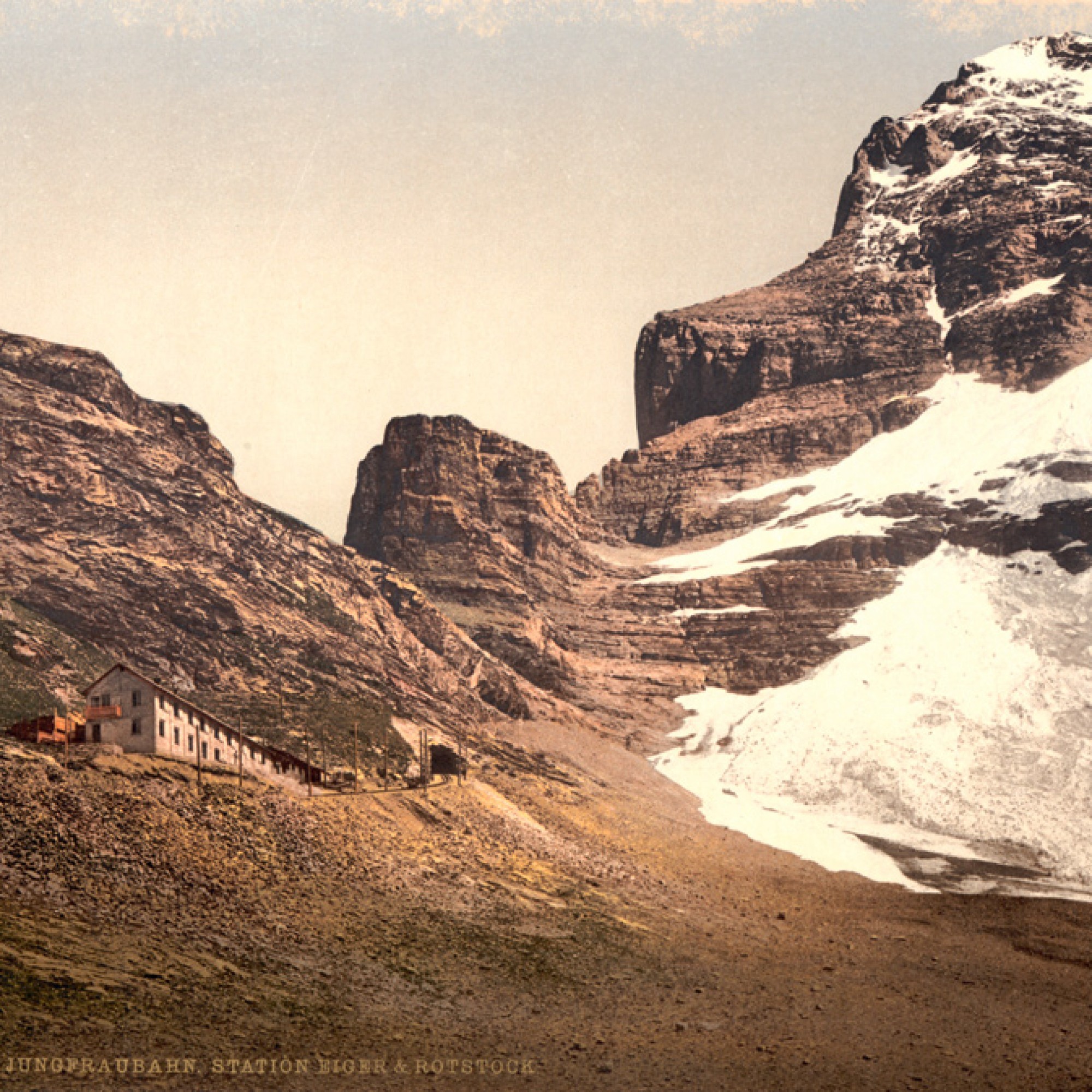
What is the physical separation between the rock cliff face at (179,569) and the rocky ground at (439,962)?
4247cm

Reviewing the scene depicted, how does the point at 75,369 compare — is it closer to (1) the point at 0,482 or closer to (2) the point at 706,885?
(1) the point at 0,482

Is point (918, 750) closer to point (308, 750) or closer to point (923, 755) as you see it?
point (923, 755)

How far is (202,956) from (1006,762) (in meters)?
126

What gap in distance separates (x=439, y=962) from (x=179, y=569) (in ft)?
286

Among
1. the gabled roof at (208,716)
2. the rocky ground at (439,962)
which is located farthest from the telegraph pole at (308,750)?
the rocky ground at (439,962)

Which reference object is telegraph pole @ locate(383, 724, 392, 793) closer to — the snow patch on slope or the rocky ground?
the rocky ground

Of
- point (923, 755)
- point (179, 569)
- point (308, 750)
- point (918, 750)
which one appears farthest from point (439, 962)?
point (918, 750)

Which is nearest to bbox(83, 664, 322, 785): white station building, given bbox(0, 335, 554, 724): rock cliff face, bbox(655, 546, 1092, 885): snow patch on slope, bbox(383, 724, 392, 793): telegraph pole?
bbox(383, 724, 392, 793): telegraph pole

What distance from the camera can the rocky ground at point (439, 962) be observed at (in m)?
46.0

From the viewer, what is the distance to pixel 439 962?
200 feet

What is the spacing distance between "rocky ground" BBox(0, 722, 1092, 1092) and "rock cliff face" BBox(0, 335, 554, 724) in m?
42.5

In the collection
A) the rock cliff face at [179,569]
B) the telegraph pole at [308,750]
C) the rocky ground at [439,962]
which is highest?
the rock cliff face at [179,569]

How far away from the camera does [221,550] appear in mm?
150000

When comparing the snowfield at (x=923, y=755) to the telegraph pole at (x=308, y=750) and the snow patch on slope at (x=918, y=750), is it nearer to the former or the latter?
the snow patch on slope at (x=918, y=750)
